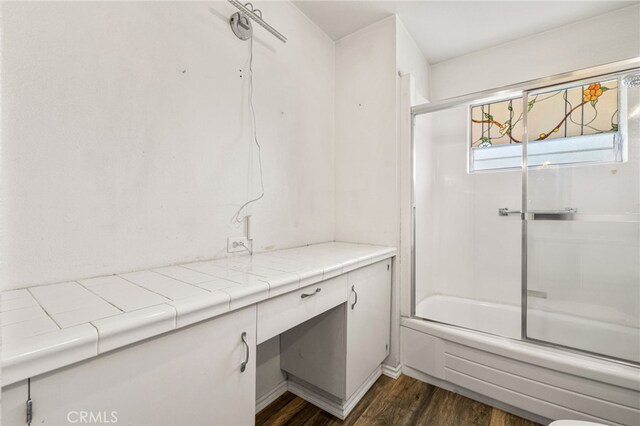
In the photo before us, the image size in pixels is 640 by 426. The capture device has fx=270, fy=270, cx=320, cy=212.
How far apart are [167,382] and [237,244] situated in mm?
812

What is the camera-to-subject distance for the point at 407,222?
1.90 metres

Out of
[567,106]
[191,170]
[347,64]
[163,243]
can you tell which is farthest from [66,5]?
[567,106]

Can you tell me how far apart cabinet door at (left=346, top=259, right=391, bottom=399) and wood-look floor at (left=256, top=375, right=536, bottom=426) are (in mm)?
132

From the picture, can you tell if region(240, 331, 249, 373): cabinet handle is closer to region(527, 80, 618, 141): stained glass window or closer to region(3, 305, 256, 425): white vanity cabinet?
region(3, 305, 256, 425): white vanity cabinet

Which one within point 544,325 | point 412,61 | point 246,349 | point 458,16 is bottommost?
point 544,325

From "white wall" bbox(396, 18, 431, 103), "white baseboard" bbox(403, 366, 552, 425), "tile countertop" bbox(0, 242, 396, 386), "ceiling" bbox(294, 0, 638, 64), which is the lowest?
"white baseboard" bbox(403, 366, 552, 425)

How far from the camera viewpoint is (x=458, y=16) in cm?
194

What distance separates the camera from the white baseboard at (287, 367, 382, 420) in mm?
1472

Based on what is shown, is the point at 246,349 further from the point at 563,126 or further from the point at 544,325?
the point at 563,126

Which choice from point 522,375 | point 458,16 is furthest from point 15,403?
point 458,16

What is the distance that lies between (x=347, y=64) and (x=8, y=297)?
230 cm

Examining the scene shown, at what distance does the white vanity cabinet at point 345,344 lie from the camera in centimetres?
144

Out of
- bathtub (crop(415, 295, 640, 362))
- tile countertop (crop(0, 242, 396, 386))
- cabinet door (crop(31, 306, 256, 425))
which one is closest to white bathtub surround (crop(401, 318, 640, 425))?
bathtub (crop(415, 295, 640, 362))

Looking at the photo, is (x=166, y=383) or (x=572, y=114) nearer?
(x=166, y=383)
